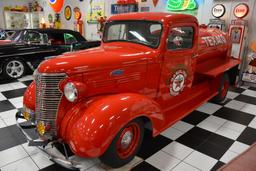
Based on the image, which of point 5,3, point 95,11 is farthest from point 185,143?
point 5,3

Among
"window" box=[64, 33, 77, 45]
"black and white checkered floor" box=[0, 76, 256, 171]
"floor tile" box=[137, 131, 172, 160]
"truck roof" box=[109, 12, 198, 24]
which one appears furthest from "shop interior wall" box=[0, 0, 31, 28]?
"floor tile" box=[137, 131, 172, 160]

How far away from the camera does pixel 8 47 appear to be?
15.5 ft

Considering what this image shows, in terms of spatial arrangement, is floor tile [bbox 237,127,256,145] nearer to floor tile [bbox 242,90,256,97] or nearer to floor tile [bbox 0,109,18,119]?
floor tile [bbox 242,90,256,97]

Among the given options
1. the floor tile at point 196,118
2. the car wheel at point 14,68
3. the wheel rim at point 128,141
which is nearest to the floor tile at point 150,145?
the wheel rim at point 128,141

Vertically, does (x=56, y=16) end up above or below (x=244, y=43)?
above

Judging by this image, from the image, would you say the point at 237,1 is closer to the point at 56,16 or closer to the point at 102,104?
the point at 102,104

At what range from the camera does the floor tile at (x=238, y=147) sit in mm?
2490

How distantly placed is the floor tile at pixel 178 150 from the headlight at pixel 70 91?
1.23 m

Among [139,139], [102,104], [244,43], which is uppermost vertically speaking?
[244,43]

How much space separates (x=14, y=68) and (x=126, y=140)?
392cm

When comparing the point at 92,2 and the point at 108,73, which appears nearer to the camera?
the point at 108,73

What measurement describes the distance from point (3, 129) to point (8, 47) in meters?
2.62

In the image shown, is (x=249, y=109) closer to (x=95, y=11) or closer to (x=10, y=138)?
(x=10, y=138)

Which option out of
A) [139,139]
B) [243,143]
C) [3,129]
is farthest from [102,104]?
[243,143]
